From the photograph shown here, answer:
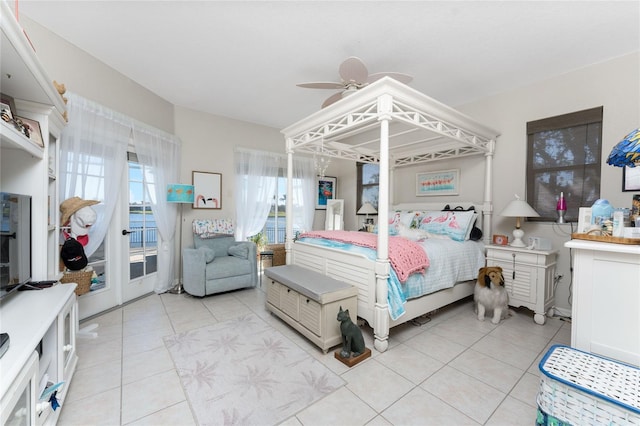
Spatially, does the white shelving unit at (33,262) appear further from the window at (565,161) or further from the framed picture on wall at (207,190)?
the window at (565,161)

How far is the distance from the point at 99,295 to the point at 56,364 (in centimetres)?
172

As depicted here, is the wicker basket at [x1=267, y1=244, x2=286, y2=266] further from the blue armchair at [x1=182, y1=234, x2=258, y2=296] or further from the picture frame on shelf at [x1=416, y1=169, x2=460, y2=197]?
the picture frame on shelf at [x1=416, y1=169, x2=460, y2=197]

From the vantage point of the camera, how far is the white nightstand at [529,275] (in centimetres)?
268

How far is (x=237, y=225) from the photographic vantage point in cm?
446

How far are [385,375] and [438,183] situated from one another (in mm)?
3055

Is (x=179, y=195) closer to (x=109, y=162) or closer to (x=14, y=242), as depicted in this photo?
(x=109, y=162)

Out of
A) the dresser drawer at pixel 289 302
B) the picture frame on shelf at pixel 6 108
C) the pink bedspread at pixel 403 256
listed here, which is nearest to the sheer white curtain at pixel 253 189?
the dresser drawer at pixel 289 302

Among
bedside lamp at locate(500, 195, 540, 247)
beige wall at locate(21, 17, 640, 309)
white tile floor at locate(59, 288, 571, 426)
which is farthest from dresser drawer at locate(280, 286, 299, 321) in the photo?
bedside lamp at locate(500, 195, 540, 247)

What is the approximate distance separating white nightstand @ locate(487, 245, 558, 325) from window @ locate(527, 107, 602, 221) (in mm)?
602

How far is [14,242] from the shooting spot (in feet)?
4.86

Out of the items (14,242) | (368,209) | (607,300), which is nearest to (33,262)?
(14,242)

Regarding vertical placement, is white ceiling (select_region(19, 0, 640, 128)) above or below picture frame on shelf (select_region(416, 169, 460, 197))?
above

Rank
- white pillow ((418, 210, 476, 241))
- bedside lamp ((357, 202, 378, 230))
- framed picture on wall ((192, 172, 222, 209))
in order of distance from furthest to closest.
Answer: bedside lamp ((357, 202, 378, 230)) → framed picture on wall ((192, 172, 222, 209)) → white pillow ((418, 210, 476, 241))

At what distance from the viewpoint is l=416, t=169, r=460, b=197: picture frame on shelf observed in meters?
3.86
